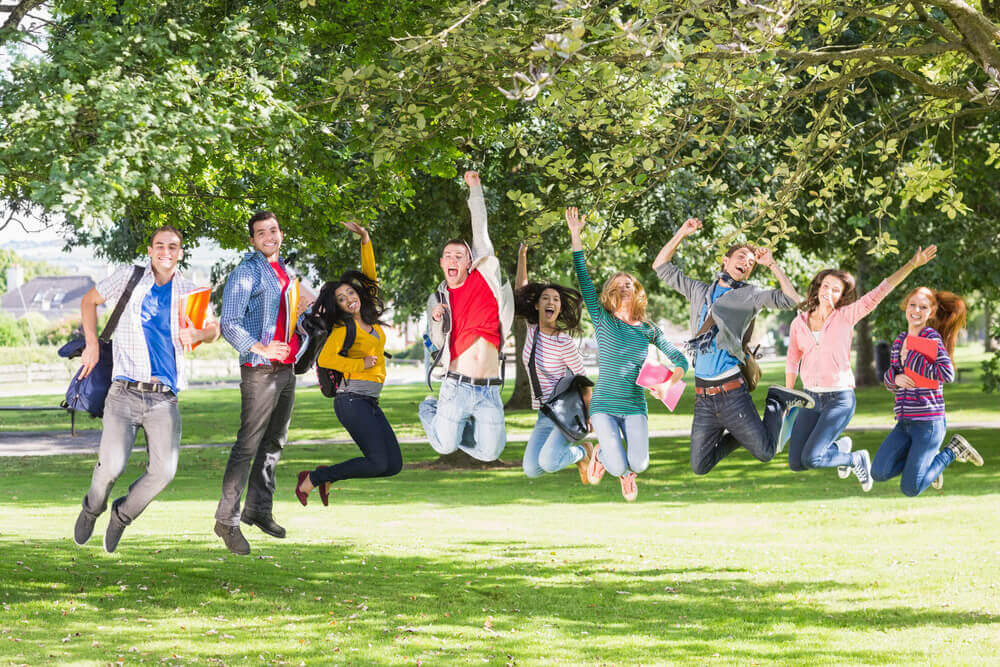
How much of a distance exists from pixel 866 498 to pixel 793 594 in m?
10.2

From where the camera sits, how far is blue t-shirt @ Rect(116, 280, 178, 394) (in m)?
8.30

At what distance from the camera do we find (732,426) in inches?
367

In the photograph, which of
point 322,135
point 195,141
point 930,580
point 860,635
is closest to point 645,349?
point 195,141

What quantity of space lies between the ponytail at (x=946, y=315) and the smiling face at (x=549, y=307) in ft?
9.12

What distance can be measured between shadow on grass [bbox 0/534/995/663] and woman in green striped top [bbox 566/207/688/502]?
4.95m

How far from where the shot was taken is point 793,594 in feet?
55.5

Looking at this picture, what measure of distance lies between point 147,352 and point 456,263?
2.26 m

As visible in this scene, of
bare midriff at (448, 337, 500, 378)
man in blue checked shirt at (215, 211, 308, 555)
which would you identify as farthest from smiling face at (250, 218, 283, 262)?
bare midriff at (448, 337, 500, 378)

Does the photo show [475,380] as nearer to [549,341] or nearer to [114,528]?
[549,341]

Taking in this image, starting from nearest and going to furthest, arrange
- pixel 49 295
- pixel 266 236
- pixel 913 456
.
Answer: pixel 266 236 < pixel 913 456 < pixel 49 295

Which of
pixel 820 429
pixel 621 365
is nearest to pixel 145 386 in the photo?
pixel 621 365

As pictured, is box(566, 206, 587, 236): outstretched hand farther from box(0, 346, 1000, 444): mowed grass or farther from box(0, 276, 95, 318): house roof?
box(0, 276, 95, 318): house roof

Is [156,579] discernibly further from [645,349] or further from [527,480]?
[527,480]

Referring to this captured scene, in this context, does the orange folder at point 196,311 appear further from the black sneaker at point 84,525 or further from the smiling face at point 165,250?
the black sneaker at point 84,525
